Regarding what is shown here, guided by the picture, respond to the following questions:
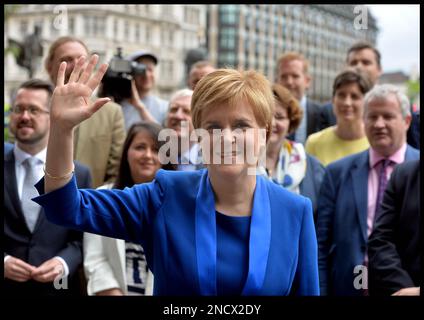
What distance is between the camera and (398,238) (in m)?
2.95

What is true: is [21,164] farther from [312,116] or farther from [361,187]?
[312,116]

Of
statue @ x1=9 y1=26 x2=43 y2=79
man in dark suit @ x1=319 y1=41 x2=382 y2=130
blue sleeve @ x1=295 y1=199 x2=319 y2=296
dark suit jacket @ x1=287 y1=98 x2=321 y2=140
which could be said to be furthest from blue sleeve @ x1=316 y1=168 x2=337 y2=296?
statue @ x1=9 y1=26 x2=43 y2=79

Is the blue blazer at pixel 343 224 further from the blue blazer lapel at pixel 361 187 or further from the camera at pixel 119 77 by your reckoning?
the camera at pixel 119 77

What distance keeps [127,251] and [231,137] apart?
5.64 feet

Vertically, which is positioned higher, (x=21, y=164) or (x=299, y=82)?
(x=299, y=82)

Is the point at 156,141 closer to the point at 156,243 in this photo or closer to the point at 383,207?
the point at 383,207

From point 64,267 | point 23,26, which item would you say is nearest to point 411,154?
point 64,267

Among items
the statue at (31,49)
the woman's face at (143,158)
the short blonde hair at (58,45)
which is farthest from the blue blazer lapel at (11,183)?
the statue at (31,49)

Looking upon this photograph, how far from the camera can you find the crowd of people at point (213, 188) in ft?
5.74

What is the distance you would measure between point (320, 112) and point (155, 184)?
3317mm

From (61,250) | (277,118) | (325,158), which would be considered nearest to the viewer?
(61,250)

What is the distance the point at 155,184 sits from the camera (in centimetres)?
184

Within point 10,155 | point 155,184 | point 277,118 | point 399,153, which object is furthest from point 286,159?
point 155,184

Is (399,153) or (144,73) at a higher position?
(144,73)
